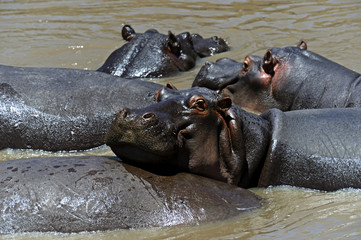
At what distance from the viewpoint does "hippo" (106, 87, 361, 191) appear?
16.9ft

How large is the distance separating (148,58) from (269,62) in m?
2.73

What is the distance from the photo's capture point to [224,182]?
549cm

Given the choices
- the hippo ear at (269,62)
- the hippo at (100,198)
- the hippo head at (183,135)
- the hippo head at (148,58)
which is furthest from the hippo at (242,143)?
the hippo head at (148,58)

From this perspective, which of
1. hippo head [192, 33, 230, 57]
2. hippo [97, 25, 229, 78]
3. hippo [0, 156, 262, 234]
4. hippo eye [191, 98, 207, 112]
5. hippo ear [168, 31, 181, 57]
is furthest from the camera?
hippo head [192, 33, 230, 57]

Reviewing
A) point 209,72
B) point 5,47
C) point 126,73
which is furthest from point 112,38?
point 209,72

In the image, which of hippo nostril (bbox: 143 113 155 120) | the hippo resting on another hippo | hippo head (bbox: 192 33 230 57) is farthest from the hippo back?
hippo head (bbox: 192 33 230 57)

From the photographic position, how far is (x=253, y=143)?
557 centimetres

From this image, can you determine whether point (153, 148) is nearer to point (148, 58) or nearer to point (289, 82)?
point (289, 82)

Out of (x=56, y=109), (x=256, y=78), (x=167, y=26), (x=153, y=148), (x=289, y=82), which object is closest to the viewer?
(x=153, y=148)

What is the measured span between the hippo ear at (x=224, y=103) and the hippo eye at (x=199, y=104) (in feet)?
0.44

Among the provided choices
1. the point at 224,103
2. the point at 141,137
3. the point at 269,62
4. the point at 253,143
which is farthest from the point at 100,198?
the point at 269,62

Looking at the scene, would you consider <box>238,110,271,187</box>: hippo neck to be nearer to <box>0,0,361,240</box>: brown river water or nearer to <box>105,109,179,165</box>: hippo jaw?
<box>105,109,179,165</box>: hippo jaw

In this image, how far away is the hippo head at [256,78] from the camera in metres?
7.68

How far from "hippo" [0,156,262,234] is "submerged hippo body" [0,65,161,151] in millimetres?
1521
